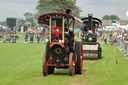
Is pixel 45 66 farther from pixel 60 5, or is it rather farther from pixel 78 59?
pixel 60 5

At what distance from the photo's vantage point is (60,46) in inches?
530

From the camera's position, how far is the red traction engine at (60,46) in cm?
1338

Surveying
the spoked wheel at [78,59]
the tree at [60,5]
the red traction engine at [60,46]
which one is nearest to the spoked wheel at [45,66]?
the red traction engine at [60,46]

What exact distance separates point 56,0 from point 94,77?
78468 millimetres

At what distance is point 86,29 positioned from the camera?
2295 cm

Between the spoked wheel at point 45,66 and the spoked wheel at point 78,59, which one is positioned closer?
the spoked wheel at point 45,66

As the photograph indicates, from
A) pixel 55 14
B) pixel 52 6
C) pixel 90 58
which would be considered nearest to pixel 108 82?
pixel 55 14

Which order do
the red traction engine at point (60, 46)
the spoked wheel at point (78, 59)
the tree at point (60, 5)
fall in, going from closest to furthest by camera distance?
the red traction engine at point (60, 46) < the spoked wheel at point (78, 59) < the tree at point (60, 5)

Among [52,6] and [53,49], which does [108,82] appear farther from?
[52,6]

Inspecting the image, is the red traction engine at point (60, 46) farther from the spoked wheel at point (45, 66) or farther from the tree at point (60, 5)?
the tree at point (60, 5)

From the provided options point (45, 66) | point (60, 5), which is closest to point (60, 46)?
point (45, 66)

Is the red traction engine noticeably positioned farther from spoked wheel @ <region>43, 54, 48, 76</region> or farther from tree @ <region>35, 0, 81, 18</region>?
tree @ <region>35, 0, 81, 18</region>

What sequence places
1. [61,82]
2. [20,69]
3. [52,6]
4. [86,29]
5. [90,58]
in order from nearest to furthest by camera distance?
[61,82] < [20,69] < [90,58] < [86,29] < [52,6]

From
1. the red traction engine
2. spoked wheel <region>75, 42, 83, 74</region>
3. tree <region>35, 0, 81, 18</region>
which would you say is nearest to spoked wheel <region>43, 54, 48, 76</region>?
the red traction engine
